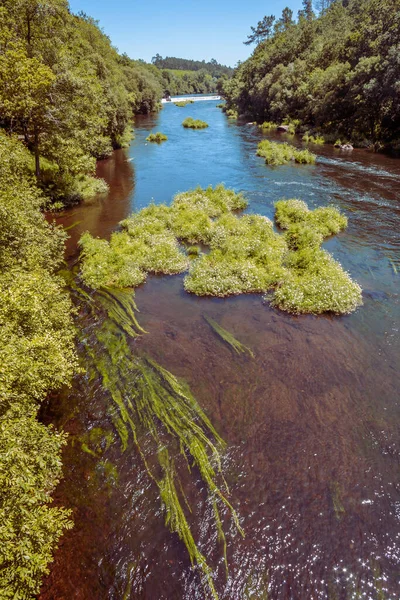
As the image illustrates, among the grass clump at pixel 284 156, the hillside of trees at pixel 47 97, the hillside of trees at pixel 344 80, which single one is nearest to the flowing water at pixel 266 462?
the hillside of trees at pixel 47 97

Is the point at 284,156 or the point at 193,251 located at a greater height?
the point at 284,156

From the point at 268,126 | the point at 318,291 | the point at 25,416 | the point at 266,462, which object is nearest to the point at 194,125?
the point at 268,126

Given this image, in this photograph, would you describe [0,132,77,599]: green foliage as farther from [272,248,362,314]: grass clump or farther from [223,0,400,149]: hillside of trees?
[223,0,400,149]: hillside of trees

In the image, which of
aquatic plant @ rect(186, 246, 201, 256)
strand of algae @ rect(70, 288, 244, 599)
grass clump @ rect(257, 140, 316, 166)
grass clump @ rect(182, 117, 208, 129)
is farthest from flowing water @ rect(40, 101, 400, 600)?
grass clump @ rect(182, 117, 208, 129)

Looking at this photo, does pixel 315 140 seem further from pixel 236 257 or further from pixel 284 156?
pixel 236 257

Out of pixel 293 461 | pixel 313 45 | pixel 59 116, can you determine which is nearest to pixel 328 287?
pixel 293 461

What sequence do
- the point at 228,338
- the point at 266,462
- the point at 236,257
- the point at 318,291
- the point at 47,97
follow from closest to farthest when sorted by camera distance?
the point at 266,462, the point at 228,338, the point at 318,291, the point at 236,257, the point at 47,97

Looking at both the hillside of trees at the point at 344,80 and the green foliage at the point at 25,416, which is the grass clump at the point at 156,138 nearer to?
the hillside of trees at the point at 344,80
